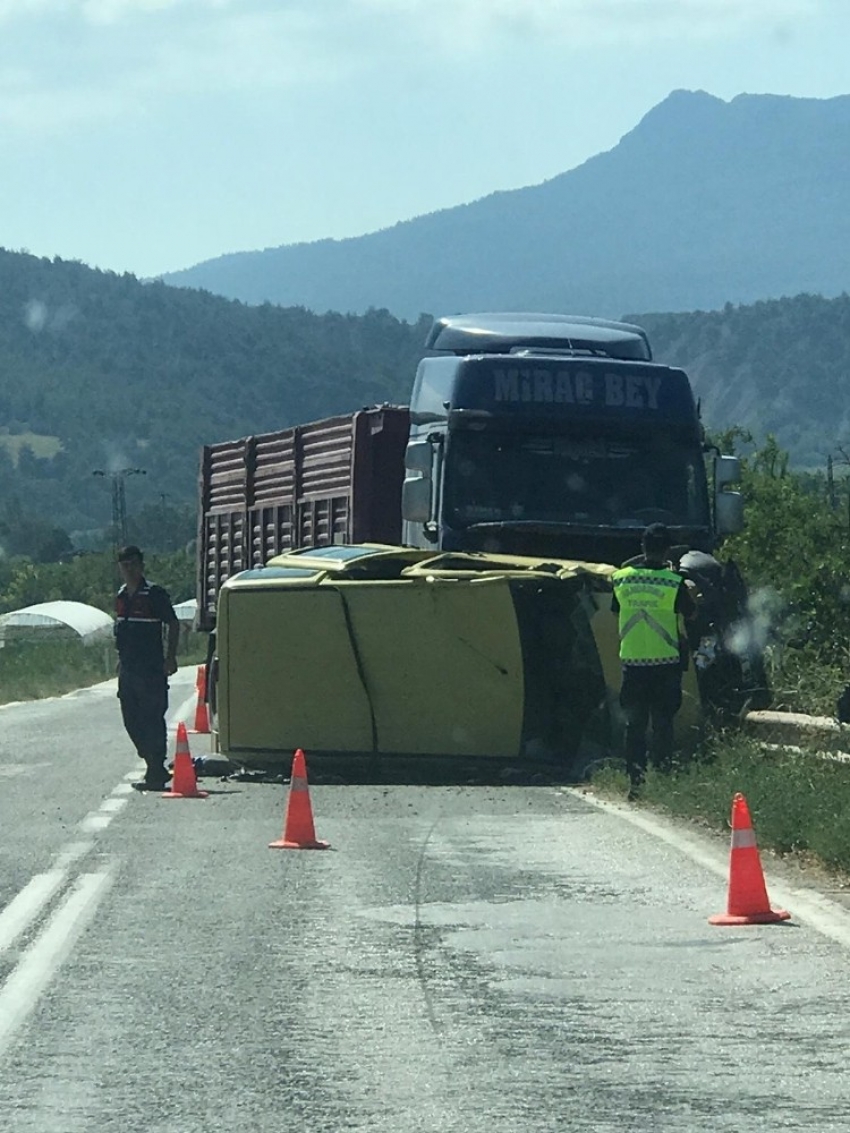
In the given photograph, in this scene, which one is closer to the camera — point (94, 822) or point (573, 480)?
point (94, 822)

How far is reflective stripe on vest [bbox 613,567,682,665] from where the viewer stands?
14562mm

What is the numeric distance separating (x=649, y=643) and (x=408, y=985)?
24.0 feet

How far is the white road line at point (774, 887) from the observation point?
28.9 ft

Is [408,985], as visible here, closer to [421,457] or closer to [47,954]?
[47,954]

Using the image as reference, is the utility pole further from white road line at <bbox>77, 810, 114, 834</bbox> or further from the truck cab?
white road line at <bbox>77, 810, 114, 834</bbox>

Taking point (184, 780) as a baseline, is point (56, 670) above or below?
below

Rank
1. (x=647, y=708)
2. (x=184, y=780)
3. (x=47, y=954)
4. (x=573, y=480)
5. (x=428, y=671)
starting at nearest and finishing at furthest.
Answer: (x=47, y=954) → (x=647, y=708) → (x=184, y=780) → (x=428, y=671) → (x=573, y=480)

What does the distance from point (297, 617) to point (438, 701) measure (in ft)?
4.20

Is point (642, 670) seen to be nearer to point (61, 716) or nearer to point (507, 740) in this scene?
point (507, 740)

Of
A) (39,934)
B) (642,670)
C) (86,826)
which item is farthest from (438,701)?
(39,934)

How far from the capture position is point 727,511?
59.0ft

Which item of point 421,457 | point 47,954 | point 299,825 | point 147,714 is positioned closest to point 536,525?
point 421,457

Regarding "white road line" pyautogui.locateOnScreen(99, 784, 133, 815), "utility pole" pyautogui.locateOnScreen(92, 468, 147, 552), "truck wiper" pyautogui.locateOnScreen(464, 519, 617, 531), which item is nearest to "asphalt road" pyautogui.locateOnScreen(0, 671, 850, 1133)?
"white road line" pyautogui.locateOnScreen(99, 784, 133, 815)

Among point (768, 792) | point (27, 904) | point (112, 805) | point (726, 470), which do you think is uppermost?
point (726, 470)
